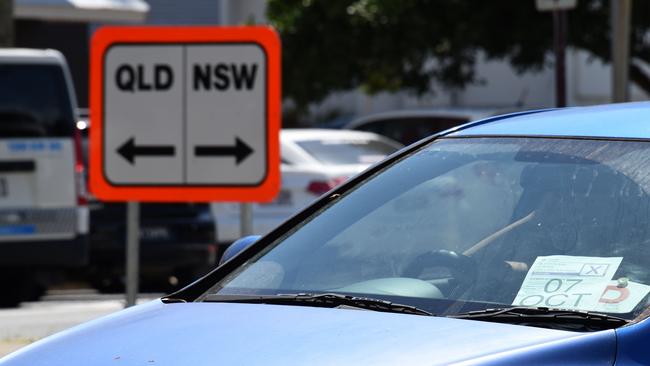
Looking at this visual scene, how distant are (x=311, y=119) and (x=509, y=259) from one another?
36911 millimetres

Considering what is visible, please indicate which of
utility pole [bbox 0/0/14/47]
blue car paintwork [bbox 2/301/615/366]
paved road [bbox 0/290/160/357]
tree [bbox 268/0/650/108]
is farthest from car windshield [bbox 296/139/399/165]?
blue car paintwork [bbox 2/301/615/366]

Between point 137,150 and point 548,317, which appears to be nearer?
point 548,317

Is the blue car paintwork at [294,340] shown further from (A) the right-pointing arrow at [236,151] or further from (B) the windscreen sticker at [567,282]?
(A) the right-pointing arrow at [236,151]

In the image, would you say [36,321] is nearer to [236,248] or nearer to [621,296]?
[236,248]

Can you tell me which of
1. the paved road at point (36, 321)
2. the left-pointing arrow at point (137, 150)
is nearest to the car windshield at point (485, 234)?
the left-pointing arrow at point (137, 150)

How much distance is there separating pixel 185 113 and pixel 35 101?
4841 mm

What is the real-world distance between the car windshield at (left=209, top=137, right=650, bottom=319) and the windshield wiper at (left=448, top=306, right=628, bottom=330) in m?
0.05

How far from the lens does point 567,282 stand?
351 cm

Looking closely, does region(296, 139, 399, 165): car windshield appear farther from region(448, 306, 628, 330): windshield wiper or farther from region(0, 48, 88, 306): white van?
region(448, 306, 628, 330): windshield wiper

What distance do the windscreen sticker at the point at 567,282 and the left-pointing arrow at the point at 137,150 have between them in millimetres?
3665

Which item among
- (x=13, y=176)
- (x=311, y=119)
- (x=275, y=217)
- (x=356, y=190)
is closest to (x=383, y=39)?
(x=275, y=217)

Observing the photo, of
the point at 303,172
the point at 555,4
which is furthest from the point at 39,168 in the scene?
the point at 555,4

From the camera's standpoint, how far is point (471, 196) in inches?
156

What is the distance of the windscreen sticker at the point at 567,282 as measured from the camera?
3.43 metres
